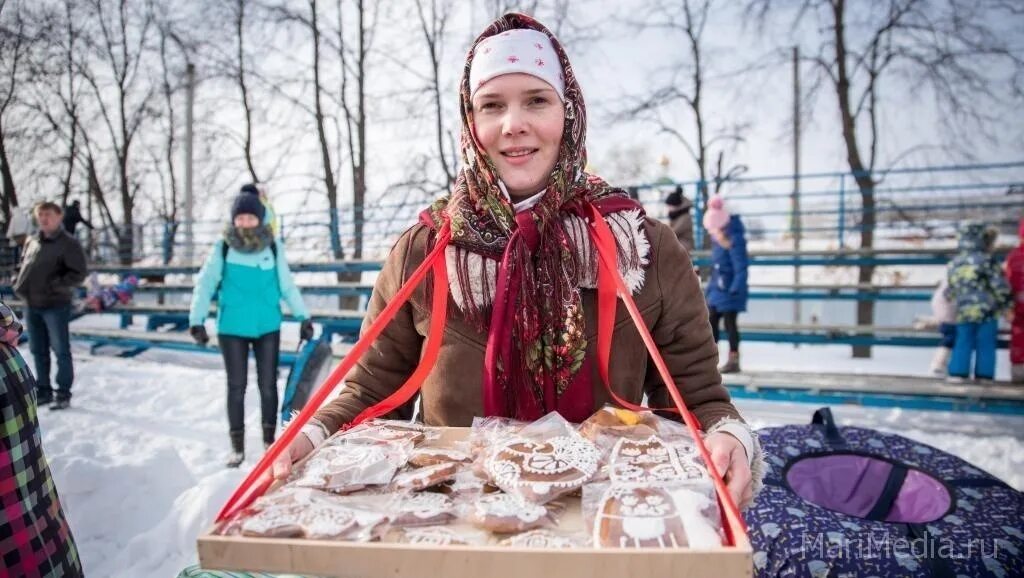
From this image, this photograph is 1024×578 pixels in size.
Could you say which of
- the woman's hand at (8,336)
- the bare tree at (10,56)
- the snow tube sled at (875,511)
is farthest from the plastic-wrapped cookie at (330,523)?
the bare tree at (10,56)

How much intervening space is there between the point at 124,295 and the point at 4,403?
40.1 ft

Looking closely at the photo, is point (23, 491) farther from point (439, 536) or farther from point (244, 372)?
point (244, 372)

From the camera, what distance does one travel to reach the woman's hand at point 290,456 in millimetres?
917

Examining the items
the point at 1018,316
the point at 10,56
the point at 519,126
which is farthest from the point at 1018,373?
the point at 10,56

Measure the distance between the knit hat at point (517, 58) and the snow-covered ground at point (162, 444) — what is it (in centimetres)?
276

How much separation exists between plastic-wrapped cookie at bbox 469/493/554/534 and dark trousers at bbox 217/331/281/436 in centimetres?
406

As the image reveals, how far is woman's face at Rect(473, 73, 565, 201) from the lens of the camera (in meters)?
1.30

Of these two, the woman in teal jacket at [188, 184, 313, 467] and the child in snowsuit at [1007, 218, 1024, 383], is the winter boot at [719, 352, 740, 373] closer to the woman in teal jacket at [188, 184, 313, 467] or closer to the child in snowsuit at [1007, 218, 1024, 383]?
the child in snowsuit at [1007, 218, 1024, 383]

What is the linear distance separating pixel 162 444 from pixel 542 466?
490 centimetres

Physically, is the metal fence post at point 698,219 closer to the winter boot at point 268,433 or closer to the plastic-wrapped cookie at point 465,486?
the winter boot at point 268,433

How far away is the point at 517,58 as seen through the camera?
1312 millimetres

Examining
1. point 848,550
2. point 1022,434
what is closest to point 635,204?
point 848,550

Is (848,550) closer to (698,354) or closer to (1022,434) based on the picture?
(698,354)

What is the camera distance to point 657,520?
2.34 feet
